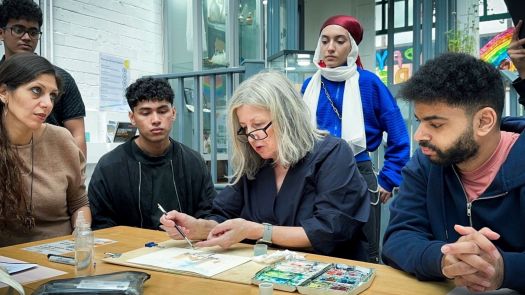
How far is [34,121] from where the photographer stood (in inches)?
71.2

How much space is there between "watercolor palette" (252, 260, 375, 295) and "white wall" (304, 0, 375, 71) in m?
4.96

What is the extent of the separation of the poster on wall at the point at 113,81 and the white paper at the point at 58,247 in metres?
2.88

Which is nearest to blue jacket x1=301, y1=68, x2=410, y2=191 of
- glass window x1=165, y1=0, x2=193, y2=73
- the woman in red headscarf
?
the woman in red headscarf

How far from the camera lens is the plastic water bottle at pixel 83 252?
124 cm

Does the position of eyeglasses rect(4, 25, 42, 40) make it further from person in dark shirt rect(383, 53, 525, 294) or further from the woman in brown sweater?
person in dark shirt rect(383, 53, 525, 294)

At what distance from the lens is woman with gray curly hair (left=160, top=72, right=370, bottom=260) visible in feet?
4.92

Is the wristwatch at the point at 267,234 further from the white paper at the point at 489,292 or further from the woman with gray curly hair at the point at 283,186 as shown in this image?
the white paper at the point at 489,292

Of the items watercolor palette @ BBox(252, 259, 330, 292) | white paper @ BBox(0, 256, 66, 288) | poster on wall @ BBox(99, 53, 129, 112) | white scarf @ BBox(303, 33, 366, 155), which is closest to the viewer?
watercolor palette @ BBox(252, 259, 330, 292)

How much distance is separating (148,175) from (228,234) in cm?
96

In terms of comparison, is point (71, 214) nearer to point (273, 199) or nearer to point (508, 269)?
point (273, 199)

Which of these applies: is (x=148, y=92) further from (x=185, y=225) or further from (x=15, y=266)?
(x=15, y=266)

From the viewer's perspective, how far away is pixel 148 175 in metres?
2.29

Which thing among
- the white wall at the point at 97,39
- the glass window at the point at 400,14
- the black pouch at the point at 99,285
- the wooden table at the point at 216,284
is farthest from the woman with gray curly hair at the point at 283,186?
the glass window at the point at 400,14

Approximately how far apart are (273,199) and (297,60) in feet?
5.36
